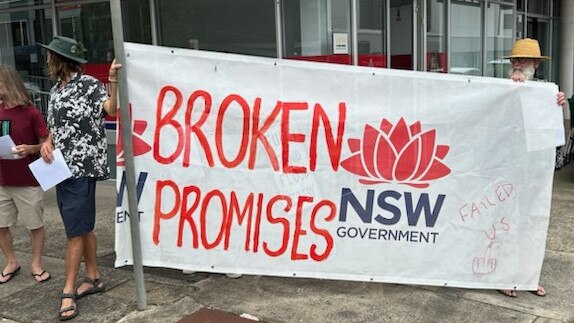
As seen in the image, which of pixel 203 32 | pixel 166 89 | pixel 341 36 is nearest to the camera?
pixel 166 89

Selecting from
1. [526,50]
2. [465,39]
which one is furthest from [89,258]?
[465,39]

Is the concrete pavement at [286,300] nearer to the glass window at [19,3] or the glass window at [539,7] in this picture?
the glass window at [19,3]

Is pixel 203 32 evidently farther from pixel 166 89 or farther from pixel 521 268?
pixel 521 268

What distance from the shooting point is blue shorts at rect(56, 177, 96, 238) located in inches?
150

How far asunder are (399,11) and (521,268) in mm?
4636

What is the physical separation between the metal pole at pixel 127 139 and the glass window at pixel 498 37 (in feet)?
24.9

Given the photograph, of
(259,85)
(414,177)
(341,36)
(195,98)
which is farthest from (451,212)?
(341,36)

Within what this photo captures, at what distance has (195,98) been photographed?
12.4 ft

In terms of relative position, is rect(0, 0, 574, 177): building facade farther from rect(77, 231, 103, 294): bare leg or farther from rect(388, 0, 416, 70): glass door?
rect(77, 231, 103, 294): bare leg

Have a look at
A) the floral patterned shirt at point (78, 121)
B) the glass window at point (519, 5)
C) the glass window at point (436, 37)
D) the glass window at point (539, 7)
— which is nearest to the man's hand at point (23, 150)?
the floral patterned shirt at point (78, 121)

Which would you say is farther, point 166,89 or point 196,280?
point 196,280

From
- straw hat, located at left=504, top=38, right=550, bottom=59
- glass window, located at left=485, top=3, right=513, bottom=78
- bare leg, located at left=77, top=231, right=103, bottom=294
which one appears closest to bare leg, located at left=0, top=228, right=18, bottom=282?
bare leg, located at left=77, top=231, right=103, bottom=294

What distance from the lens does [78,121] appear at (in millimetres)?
3770

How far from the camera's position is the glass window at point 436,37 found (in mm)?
8242
